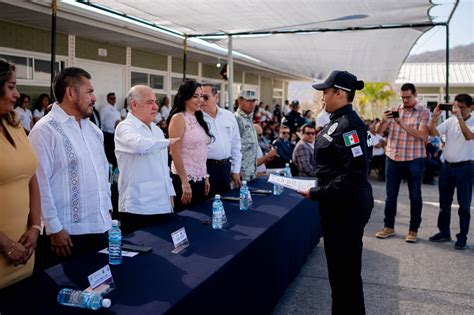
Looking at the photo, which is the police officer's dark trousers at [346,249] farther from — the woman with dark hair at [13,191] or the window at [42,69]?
the window at [42,69]

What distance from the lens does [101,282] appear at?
1776 mm

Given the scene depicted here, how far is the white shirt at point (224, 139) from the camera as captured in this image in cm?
407

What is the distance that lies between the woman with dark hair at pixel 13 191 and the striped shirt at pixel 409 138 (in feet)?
12.9

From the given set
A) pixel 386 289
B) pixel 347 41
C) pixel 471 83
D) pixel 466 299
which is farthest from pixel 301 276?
pixel 471 83

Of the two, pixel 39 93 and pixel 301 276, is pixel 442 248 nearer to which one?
pixel 301 276

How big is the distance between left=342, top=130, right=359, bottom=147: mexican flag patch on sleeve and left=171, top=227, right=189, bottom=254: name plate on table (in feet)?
3.40

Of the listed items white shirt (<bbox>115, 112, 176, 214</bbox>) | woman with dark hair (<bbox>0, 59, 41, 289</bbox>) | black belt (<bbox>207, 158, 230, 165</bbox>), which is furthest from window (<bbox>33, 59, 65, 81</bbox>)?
woman with dark hair (<bbox>0, 59, 41, 289</bbox>)

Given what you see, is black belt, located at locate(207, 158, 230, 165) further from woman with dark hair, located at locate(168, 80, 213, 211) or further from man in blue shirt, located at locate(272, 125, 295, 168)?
man in blue shirt, located at locate(272, 125, 295, 168)

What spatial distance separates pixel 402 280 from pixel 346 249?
1573 mm

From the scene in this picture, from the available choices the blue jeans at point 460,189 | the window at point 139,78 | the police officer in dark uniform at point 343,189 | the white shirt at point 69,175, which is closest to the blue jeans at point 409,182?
the blue jeans at point 460,189

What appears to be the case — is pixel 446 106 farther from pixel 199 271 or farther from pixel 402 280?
pixel 199 271

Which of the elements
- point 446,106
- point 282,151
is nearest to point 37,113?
point 282,151

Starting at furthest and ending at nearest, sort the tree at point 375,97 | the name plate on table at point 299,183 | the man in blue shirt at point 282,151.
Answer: the tree at point 375,97 → the man in blue shirt at point 282,151 → the name plate on table at point 299,183

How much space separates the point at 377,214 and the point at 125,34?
20.5ft
